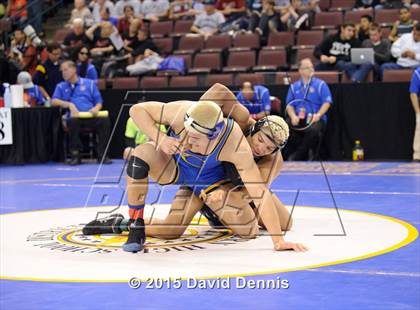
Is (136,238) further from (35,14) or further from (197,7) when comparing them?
(35,14)

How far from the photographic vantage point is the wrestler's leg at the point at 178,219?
244 inches

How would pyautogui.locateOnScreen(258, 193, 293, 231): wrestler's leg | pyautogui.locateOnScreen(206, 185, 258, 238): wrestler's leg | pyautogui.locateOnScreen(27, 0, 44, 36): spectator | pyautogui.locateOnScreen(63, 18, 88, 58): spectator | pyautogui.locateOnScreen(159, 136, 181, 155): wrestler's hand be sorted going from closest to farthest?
pyautogui.locateOnScreen(159, 136, 181, 155): wrestler's hand
pyautogui.locateOnScreen(206, 185, 258, 238): wrestler's leg
pyautogui.locateOnScreen(258, 193, 293, 231): wrestler's leg
pyautogui.locateOnScreen(63, 18, 88, 58): spectator
pyautogui.locateOnScreen(27, 0, 44, 36): spectator

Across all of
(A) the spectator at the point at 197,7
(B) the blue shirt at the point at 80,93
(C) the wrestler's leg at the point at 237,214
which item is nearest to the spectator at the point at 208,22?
(A) the spectator at the point at 197,7

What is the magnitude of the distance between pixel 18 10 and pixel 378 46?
9968 millimetres

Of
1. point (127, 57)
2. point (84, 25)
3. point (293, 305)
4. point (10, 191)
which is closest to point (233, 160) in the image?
point (293, 305)

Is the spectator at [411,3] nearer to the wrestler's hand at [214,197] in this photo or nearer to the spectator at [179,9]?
the spectator at [179,9]

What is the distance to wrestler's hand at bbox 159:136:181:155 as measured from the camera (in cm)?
545

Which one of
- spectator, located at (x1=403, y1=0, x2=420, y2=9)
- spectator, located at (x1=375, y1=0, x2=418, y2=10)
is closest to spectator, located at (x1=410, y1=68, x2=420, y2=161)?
spectator, located at (x1=403, y1=0, x2=420, y2=9)

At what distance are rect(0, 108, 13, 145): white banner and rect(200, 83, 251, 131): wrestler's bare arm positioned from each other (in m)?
8.12

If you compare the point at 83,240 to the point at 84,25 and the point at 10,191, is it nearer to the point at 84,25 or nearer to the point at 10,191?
the point at 10,191

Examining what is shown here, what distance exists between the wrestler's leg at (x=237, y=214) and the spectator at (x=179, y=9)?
12.3m

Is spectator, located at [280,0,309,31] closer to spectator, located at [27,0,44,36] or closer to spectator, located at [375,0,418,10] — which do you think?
spectator, located at [375,0,418,10]

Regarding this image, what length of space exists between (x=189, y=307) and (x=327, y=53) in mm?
10615

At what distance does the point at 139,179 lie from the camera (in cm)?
575
